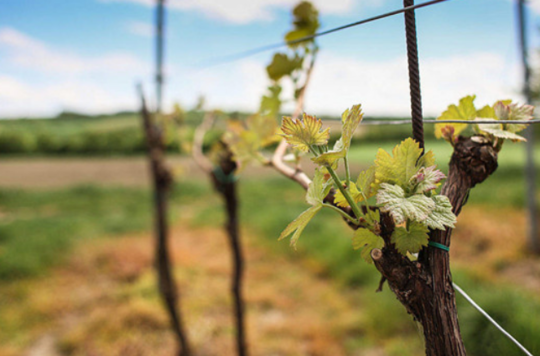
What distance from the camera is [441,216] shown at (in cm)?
33

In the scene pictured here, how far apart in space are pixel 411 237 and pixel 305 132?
0.13 m

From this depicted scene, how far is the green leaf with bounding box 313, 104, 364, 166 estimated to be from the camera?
32 cm

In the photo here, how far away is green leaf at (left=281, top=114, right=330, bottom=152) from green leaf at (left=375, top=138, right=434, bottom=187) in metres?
0.05

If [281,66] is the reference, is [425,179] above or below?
below

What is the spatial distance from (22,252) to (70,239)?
1.50ft

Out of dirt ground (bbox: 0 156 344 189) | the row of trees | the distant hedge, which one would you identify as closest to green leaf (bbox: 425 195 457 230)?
the row of trees

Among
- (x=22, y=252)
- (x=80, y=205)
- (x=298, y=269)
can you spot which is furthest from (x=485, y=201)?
(x=80, y=205)

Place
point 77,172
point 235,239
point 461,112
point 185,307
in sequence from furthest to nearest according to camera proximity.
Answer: point 77,172 → point 185,307 → point 235,239 → point 461,112

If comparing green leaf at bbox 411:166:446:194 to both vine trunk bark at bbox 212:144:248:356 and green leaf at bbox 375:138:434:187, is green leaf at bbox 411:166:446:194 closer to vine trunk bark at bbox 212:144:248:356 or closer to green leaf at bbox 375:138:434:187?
green leaf at bbox 375:138:434:187

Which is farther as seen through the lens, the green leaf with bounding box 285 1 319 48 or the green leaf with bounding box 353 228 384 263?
the green leaf with bounding box 285 1 319 48

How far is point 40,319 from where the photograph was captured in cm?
254

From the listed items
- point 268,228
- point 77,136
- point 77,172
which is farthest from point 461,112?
point 77,136

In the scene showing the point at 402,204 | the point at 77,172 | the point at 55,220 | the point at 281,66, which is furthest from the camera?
the point at 77,172

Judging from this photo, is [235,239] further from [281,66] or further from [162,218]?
[281,66]
